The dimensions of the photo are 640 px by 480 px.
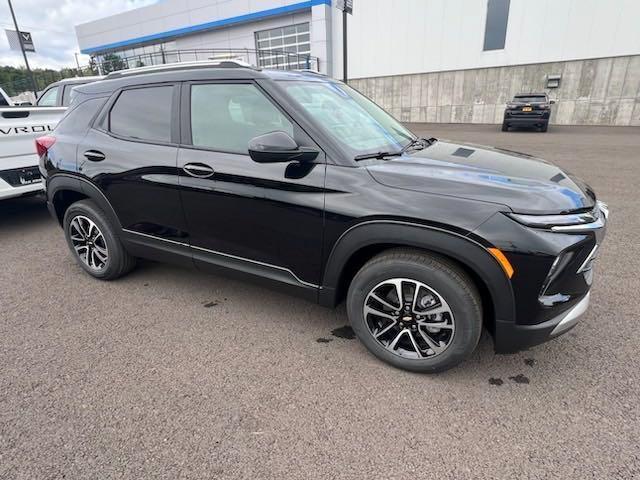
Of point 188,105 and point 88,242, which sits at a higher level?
point 188,105

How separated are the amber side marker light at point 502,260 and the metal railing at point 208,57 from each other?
76.2 feet

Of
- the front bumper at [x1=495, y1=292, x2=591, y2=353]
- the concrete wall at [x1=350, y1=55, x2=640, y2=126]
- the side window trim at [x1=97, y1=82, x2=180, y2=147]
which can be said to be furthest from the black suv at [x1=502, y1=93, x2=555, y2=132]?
the side window trim at [x1=97, y1=82, x2=180, y2=147]

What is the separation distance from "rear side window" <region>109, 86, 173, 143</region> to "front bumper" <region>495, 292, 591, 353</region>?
2.65 m

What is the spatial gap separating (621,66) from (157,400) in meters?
25.0

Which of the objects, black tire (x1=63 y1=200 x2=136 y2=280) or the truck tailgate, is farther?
the truck tailgate

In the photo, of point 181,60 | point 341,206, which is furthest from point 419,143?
point 181,60

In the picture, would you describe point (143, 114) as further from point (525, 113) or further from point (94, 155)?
point (525, 113)

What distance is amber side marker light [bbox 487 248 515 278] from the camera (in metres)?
2.03

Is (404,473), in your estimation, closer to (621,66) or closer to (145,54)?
(621,66)

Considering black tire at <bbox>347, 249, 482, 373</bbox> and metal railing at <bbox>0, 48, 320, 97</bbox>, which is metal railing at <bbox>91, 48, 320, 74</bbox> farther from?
black tire at <bbox>347, 249, 482, 373</bbox>

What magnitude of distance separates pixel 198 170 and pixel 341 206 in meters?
1.14

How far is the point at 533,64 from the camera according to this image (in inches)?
834

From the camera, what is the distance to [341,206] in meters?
2.38

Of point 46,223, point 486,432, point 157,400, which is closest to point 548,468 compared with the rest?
point 486,432
